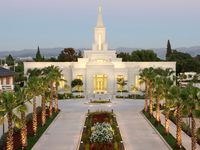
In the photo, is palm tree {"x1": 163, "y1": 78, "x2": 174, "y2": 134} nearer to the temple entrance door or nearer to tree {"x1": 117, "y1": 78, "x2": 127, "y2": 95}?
tree {"x1": 117, "y1": 78, "x2": 127, "y2": 95}

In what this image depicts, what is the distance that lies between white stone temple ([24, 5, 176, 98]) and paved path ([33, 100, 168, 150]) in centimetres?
1682

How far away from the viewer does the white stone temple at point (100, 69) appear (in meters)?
77.1

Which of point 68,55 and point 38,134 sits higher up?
point 68,55

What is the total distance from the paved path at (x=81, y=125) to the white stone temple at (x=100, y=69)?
662 inches

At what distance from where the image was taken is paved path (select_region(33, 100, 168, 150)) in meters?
32.6

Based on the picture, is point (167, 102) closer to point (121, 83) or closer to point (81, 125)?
point (81, 125)

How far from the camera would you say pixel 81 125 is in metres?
42.4

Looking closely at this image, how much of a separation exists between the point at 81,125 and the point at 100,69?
116ft

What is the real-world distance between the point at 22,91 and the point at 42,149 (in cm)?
439

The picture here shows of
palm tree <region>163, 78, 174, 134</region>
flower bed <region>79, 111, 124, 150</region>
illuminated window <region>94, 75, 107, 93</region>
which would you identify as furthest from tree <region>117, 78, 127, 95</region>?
flower bed <region>79, 111, 124, 150</region>

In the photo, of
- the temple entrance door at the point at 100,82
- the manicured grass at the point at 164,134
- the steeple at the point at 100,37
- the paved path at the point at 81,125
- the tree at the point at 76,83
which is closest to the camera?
the manicured grass at the point at 164,134

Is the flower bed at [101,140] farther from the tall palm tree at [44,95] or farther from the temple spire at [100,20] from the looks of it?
the temple spire at [100,20]

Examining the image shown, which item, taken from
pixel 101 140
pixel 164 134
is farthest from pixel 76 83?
pixel 101 140


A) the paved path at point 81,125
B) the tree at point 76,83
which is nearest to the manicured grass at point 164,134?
the paved path at point 81,125
